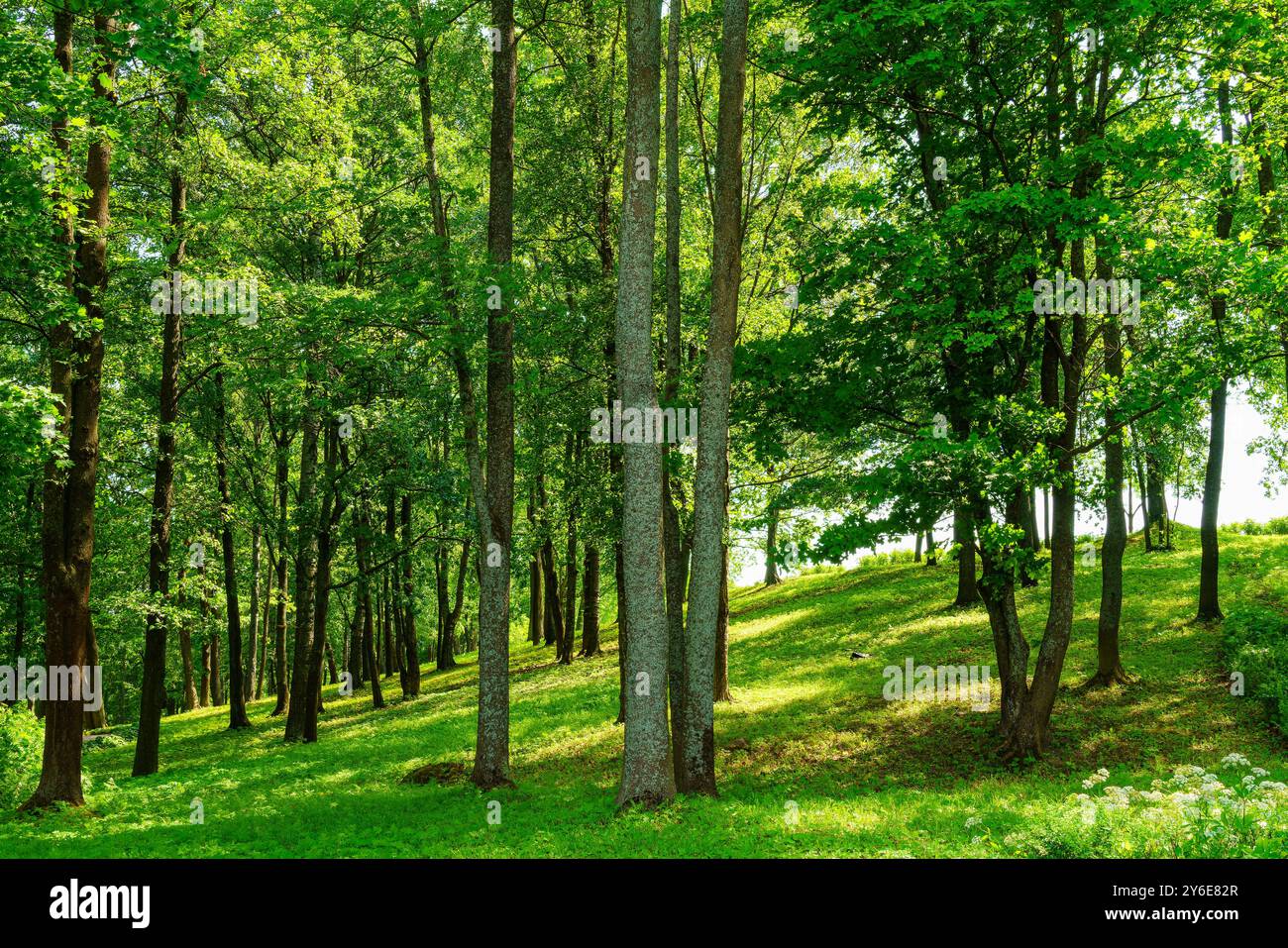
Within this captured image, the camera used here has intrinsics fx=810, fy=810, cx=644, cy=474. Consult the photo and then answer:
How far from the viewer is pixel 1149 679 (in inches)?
609

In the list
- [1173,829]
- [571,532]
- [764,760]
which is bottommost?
[764,760]

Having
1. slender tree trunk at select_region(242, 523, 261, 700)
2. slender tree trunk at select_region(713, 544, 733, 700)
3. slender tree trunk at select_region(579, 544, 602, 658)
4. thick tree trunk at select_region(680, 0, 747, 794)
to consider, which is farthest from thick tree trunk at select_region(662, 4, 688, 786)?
slender tree trunk at select_region(242, 523, 261, 700)

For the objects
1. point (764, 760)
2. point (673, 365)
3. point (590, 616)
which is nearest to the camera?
point (673, 365)

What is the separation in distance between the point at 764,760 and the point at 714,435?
261 inches

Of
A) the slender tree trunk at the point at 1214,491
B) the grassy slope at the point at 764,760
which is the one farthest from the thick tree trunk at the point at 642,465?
the slender tree trunk at the point at 1214,491

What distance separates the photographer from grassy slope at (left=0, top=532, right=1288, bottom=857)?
30.1 feet

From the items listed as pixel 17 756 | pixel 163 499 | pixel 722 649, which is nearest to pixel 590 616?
pixel 722 649

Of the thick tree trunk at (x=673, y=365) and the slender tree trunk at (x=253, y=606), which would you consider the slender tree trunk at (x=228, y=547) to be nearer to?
the slender tree trunk at (x=253, y=606)

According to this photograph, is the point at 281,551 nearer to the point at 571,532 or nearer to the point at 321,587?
the point at 321,587

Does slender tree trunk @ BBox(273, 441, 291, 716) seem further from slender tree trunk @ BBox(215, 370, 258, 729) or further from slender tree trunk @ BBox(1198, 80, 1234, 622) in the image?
slender tree trunk @ BBox(1198, 80, 1234, 622)

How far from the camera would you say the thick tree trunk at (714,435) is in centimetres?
1012

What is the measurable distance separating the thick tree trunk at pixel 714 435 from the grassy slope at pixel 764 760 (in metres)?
1.04

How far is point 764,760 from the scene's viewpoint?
13992mm

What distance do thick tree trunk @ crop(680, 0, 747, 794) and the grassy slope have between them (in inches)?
40.9
